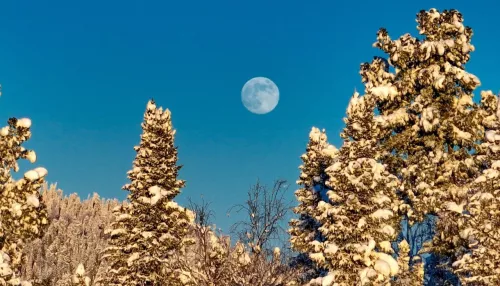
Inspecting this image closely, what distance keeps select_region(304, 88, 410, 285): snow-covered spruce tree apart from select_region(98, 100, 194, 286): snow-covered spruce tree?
9.14m

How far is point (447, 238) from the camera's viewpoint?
24.1 m

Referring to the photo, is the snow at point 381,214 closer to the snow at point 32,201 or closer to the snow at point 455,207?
the snow at point 455,207

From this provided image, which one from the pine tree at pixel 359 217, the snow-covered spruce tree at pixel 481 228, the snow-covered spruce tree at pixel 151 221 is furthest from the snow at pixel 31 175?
the snow-covered spruce tree at pixel 481 228

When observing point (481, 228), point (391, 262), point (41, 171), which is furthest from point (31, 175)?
point (481, 228)

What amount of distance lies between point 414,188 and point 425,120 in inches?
124

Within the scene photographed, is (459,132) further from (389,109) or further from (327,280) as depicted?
(327,280)

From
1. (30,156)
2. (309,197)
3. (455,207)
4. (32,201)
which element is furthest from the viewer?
(309,197)

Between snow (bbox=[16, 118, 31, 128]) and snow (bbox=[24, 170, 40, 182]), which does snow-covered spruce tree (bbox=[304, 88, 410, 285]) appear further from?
snow (bbox=[16, 118, 31, 128])

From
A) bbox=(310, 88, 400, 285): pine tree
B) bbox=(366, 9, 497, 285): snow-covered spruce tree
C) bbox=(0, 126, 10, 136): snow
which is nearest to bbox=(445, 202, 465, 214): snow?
bbox=(366, 9, 497, 285): snow-covered spruce tree

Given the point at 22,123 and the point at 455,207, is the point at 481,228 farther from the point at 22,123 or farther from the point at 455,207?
the point at 22,123

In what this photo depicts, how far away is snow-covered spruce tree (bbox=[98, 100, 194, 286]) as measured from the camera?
27.8 meters

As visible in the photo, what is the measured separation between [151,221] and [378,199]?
1226cm

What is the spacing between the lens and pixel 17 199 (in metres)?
11.4

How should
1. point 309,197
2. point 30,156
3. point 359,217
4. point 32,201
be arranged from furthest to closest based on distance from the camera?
1. point 309,197
2. point 359,217
3. point 30,156
4. point 32,201
